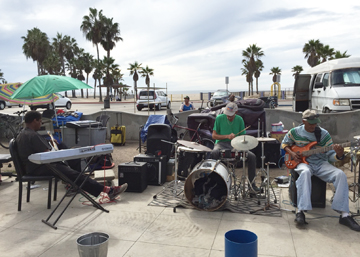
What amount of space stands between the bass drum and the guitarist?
3.27 ft

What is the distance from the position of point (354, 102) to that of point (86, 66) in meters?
59.0

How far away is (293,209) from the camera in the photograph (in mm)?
4672

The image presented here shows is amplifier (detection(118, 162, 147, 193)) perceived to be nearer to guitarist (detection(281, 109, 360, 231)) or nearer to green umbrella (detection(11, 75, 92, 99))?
green umbrella (detection(11, 75, 92, 99))

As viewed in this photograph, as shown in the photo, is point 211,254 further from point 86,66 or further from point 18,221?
point 86,66

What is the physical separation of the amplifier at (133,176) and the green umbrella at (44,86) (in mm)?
2333

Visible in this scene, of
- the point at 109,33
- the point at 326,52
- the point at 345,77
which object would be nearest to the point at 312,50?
the point at 326,52

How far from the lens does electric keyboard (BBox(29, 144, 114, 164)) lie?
3821 mm

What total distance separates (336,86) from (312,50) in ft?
117

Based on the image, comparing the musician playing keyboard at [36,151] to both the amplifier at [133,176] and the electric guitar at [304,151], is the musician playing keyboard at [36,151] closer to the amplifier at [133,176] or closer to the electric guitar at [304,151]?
the amplifier at [133,176]

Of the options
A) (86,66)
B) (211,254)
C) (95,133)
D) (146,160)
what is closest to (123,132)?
(95,133)

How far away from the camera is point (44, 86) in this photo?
263 inches

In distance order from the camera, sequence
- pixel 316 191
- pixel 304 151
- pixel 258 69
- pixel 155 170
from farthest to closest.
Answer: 1. pixel 258 69
2. pixel 155 170
3. pixel 316 191
4. pixel 304 151

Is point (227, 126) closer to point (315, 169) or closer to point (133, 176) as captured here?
point (315, 169)

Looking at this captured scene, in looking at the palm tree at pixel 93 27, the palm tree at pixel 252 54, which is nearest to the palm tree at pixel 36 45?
the palm tree at pixel 93 27
